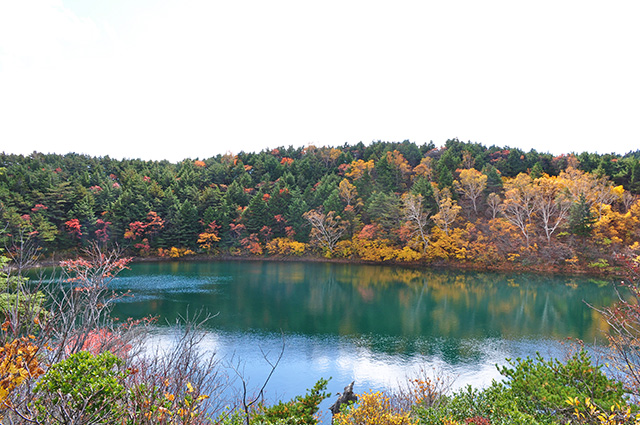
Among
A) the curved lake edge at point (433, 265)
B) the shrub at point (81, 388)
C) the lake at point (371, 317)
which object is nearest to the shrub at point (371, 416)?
the shrub at point (81, 388)

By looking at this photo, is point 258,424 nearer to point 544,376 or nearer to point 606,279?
point 544,376

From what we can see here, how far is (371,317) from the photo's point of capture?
14227mm

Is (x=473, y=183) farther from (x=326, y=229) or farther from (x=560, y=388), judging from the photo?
(x=560, y=388)

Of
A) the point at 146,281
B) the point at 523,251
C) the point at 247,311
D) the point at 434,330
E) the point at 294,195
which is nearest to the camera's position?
the point at 434,330

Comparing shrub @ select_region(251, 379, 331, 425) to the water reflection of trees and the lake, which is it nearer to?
the lake

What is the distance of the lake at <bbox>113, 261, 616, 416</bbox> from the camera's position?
9.48 metres

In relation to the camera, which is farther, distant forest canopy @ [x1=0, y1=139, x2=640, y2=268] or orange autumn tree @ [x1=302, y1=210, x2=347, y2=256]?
orange autumn tree @ [x1=302, y1=210, x2=347, y2=256]

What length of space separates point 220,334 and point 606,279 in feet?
74.9

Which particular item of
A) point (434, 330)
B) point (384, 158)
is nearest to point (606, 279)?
point (434, 330)

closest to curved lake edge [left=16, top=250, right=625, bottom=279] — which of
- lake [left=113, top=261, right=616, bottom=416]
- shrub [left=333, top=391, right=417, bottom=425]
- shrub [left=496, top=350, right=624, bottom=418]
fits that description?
lake [left=113, top=261, right=616, bottom=416]

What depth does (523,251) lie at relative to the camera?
25.6 metres

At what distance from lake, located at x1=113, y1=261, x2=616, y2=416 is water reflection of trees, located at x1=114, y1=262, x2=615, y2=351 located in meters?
0.05

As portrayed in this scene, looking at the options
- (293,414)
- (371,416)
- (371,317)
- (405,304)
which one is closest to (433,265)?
(405,304)

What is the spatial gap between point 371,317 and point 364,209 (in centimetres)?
1918
